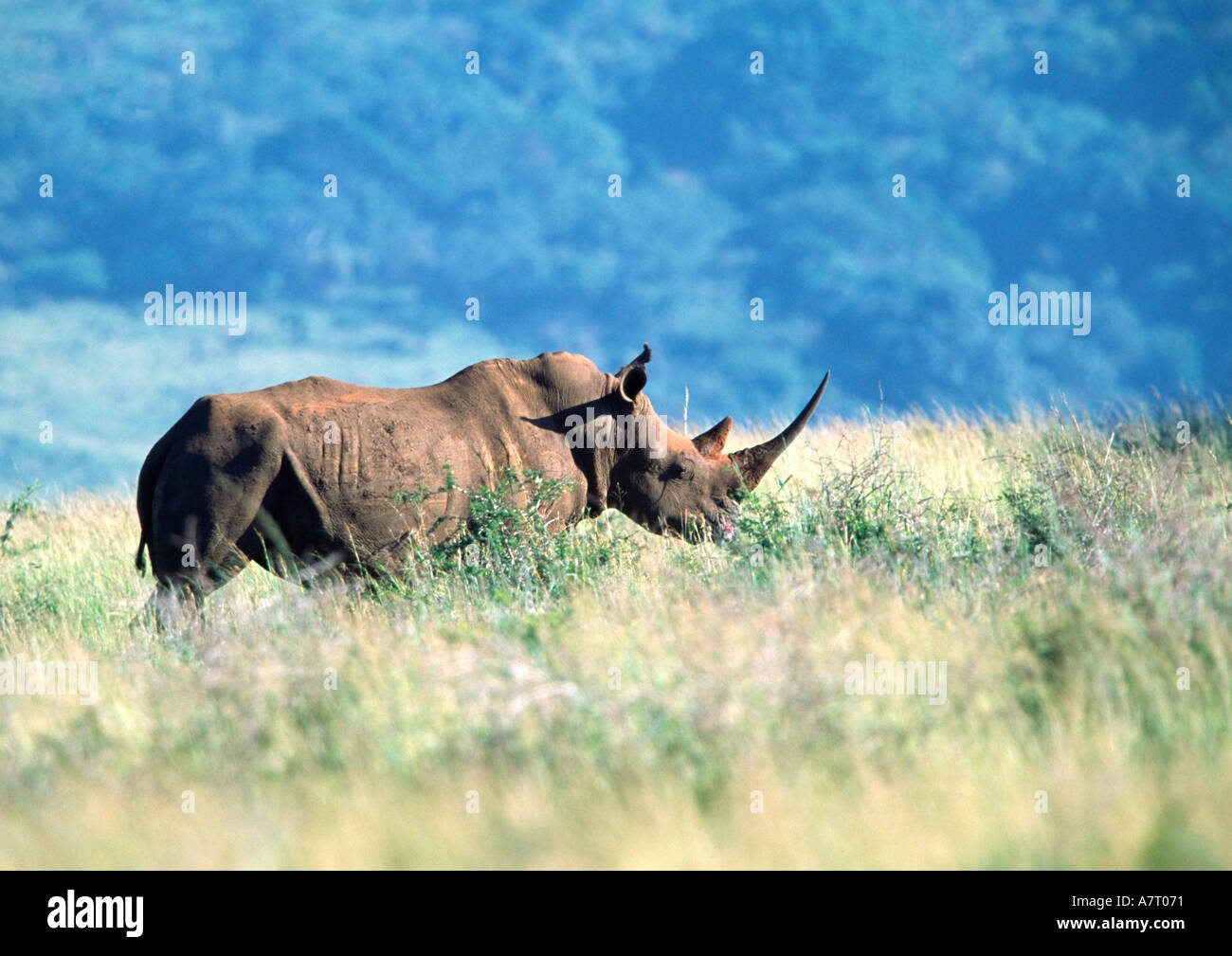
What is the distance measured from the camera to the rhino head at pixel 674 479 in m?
8.70

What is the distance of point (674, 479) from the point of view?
884 centimetres

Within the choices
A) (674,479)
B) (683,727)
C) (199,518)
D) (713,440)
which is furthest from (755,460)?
(683,727)

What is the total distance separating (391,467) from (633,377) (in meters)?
2.00

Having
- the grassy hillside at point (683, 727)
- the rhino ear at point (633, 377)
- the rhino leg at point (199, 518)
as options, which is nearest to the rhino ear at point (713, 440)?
the rhino ear at point (633, 377)

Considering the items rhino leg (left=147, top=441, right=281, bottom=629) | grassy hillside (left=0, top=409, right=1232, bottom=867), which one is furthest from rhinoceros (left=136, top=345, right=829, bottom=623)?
grassy hillside (left=0, top=409, right=1232, bottom=867)

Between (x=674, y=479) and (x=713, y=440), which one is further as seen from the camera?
(x=713, y=440)

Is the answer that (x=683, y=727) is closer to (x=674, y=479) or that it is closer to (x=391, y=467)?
(x=391, y=467)

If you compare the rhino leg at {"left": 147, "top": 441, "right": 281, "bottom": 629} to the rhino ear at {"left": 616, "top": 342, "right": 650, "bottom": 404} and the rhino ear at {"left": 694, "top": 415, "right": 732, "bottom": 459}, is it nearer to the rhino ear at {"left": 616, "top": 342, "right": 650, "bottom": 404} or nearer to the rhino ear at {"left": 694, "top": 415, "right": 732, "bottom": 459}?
the rhino ear at {"left": 616, "top": 342, "right": 650, "bottom": 404}

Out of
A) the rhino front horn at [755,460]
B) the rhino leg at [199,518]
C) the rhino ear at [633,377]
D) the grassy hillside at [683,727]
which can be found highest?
the rhino ear at [633,377]

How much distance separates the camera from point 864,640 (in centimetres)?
500

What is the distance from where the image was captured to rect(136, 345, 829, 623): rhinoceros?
23.7 feet

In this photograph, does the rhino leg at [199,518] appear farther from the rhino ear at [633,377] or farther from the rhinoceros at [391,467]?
the rhino ear at [633,377]

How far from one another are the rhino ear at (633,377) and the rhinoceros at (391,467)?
13 mm

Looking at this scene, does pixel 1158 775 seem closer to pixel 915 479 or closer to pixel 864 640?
pixel 864 640
